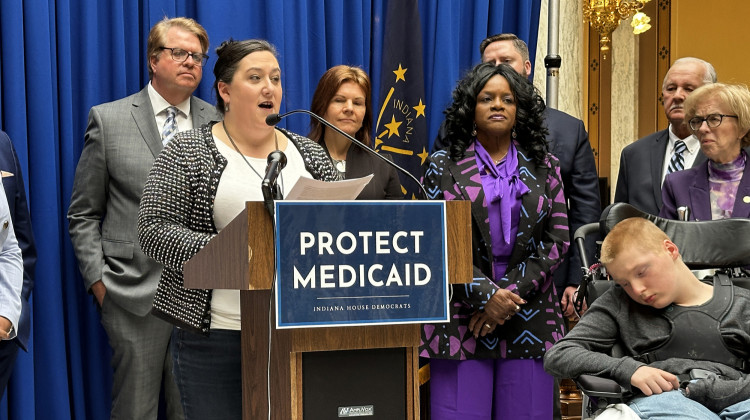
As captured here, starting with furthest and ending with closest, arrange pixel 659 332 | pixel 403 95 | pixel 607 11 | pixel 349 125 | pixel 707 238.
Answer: pixel 607 11 < pixel 403 95 < pixel 349 125 < pixel 707 238 < pixel 659 332

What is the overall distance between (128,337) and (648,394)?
1.93m

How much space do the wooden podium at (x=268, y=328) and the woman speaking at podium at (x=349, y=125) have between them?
4.38ft

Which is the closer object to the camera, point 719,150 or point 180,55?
point 719,150

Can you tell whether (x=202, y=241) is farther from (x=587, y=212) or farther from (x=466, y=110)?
(x=587, y=212)

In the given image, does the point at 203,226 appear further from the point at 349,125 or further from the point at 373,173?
the point at 349,125

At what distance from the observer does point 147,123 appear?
129 inches

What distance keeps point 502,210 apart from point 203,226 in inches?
45.3

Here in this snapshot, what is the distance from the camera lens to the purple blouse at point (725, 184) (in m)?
2.91

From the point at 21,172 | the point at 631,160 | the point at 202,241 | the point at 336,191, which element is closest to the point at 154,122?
the point at 21,172

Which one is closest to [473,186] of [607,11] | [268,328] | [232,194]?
[232,194]

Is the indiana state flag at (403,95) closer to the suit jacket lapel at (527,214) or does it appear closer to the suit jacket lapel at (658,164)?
the suit jacket lapel at (527,214)

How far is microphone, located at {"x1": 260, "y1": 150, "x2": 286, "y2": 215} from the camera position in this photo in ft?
5.47

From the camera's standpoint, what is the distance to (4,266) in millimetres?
2787

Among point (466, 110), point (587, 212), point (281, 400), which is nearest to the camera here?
point (281, 400)
